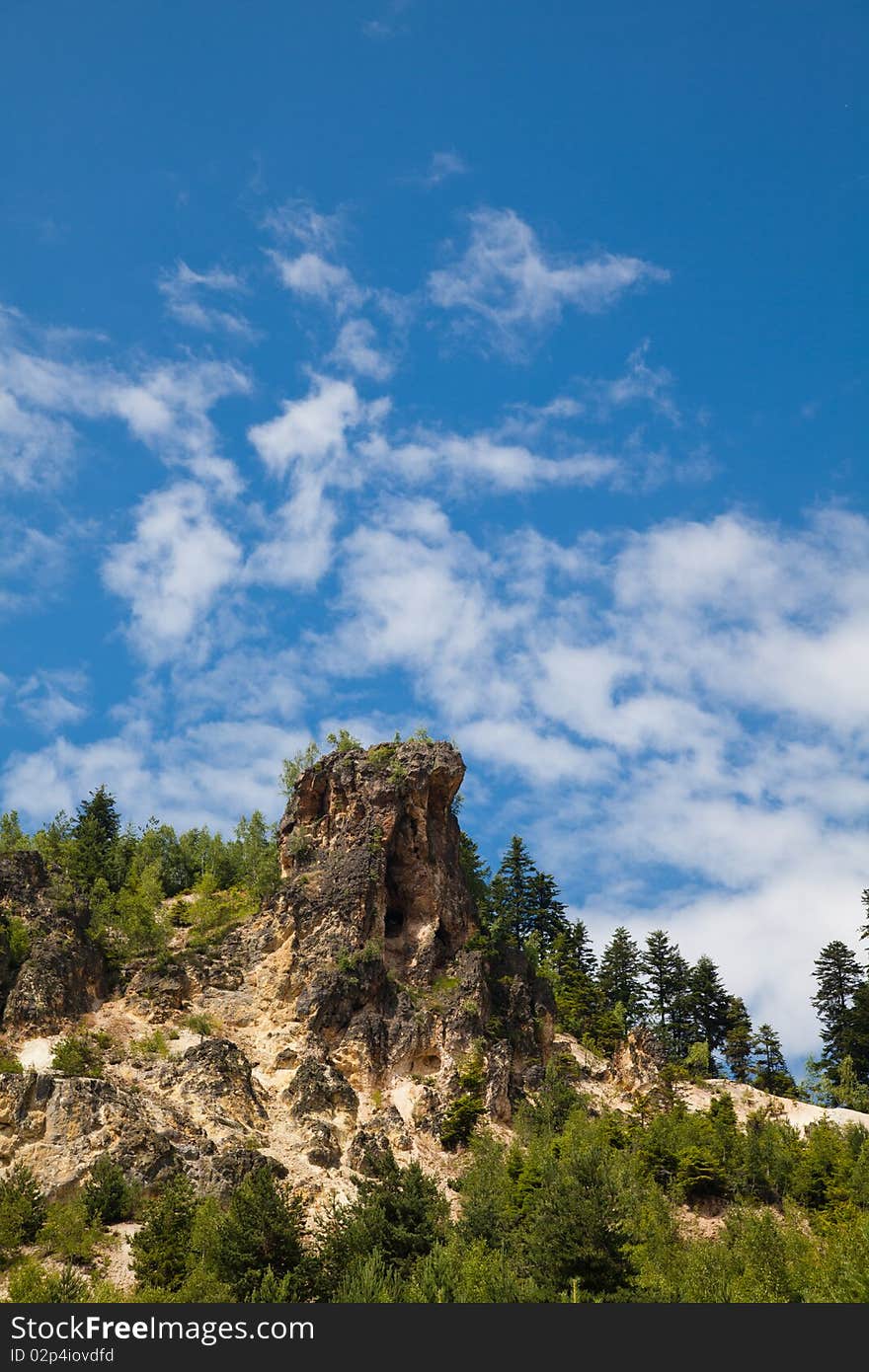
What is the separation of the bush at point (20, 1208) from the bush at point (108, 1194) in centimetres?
184

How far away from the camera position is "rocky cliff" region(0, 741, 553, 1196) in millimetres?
52906

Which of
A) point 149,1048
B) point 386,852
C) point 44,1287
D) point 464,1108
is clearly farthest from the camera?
point 386,852

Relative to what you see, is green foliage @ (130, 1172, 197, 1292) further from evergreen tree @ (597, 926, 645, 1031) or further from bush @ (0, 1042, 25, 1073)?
evergreen tree @ (597, 926, 645, 1031)

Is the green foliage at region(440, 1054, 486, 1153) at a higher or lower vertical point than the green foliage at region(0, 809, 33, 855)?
lower

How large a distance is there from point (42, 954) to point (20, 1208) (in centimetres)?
1790

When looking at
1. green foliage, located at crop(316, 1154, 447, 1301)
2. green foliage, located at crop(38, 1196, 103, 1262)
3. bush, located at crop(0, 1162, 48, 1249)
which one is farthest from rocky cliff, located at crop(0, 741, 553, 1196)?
green foliage, located at crop(316, 1154, 447, 1301)

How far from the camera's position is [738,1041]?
266 feet

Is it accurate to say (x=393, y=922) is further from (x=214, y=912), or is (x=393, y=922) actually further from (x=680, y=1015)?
A: (x=680, y=1015)

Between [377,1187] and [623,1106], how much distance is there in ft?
91.3

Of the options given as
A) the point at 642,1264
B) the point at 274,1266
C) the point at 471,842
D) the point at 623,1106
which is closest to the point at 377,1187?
the point at 274,1266

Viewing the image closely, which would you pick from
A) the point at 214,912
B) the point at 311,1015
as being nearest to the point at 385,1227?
the point at 311,1015

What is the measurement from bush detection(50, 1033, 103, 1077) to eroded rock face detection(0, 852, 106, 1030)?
8.05ft

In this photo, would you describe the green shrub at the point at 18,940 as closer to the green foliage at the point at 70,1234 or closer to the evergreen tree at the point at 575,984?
the green foliage at the point at 70,1234

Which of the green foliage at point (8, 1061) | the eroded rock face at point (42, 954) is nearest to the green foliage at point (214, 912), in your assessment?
the eroded rock face at point (42, 954)
